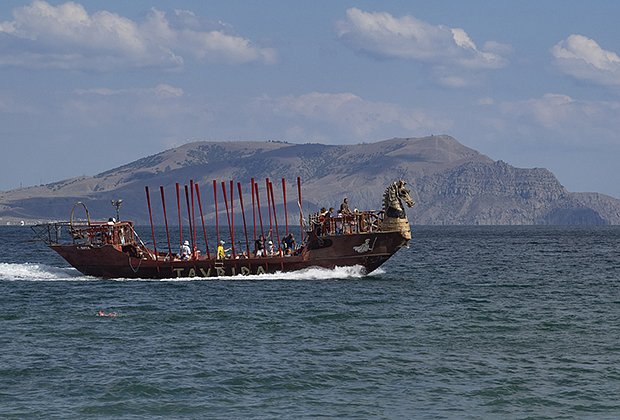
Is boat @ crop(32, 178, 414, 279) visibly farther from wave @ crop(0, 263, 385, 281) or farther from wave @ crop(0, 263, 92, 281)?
wave @ crop(0, 263, 92, 281)

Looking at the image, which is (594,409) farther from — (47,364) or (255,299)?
(255,299)

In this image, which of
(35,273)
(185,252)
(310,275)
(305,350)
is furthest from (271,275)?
(305,350)

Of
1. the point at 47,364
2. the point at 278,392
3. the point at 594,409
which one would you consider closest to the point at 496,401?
the point at 594,409

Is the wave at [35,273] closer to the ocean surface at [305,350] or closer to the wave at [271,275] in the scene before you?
the wave at [271,275]

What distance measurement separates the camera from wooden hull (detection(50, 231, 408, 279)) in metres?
69.9

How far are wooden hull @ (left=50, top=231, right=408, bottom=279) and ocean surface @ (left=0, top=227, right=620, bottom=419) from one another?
1.40m

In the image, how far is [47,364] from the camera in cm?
3812

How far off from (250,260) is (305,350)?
30614mm

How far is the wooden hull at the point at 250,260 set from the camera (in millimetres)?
69875

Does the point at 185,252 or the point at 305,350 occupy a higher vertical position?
the point at 185,252

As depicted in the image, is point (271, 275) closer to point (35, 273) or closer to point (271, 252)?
point (271, 252)

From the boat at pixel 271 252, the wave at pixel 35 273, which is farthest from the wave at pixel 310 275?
the wave at pixel 35 273

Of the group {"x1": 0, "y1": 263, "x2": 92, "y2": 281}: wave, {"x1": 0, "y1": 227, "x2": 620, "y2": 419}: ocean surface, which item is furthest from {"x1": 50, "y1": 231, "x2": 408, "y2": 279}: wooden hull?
{"x1": 0, "y1": 263, "x2": 92, "y2": 281}: wave

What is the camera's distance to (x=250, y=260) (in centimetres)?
7169
